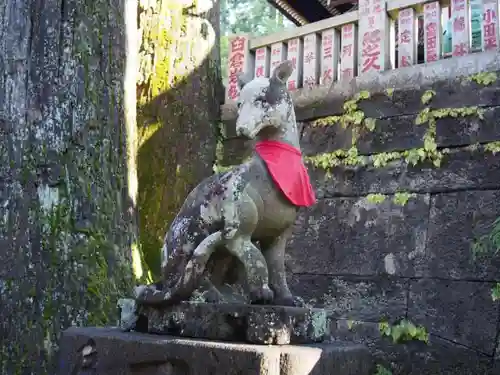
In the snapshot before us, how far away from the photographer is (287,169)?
99.5 inches

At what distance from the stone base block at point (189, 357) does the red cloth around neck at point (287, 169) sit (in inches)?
23.8

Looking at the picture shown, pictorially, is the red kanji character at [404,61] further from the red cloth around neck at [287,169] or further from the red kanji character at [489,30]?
the red cloth around neck at [287,169]

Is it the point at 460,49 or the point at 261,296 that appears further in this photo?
the point at 460,49

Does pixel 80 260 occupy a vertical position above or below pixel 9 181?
below

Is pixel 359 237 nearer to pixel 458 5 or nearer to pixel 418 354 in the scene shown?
pixel 418 354

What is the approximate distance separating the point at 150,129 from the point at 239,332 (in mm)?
3504

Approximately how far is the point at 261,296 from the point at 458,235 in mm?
2335

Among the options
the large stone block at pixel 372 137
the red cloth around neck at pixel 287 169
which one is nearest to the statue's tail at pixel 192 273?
the red cloth around neck at pixel 287 169

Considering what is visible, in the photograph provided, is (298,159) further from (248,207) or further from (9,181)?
(9,181)

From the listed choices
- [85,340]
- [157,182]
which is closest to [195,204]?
[85,340]

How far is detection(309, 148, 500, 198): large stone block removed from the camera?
4273mm

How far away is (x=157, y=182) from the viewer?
5.49m

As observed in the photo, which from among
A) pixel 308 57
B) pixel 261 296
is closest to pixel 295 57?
pixel 308 57

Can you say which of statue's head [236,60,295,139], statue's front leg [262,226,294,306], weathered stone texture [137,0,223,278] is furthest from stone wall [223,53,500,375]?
statue's head [236,60,295,139]
